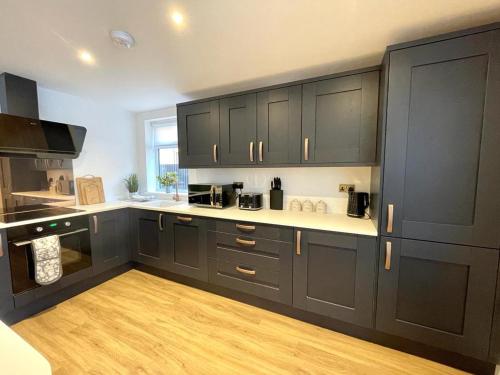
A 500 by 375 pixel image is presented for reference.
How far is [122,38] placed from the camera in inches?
63.0

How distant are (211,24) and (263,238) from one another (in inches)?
66.9

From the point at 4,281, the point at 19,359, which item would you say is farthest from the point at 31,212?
the point at 19,359

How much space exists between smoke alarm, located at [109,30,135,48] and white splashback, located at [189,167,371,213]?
1.56m

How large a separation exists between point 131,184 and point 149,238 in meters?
1.12

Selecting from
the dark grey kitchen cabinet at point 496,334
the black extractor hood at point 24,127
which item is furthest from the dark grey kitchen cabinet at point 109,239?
the dark grey kitchen cabinet at point 496,334

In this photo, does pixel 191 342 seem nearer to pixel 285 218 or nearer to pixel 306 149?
pixel 285 218

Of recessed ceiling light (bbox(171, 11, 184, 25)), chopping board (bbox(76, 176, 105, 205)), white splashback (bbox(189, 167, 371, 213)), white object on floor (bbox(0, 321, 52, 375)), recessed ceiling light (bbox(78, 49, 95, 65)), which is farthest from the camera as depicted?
chopping board (bbox(76, 176, 105, 205))

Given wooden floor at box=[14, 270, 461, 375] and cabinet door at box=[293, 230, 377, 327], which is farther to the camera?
cabinet door at box=[293, 230, 377, 327]

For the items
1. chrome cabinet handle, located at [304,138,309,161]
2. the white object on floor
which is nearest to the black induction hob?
the white object on floor

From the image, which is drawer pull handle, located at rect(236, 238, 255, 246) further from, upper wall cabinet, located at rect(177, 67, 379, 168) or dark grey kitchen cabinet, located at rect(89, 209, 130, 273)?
dark grey kitchen cabinet, located at rect(89, 209, 130, 273)

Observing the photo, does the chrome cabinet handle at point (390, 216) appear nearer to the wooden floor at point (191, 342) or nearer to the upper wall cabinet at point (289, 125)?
the upper wall cabinet at point (289, 125)

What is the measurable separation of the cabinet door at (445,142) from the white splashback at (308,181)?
0.66m

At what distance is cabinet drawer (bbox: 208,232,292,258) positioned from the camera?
190 cm

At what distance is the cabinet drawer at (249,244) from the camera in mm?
1896
